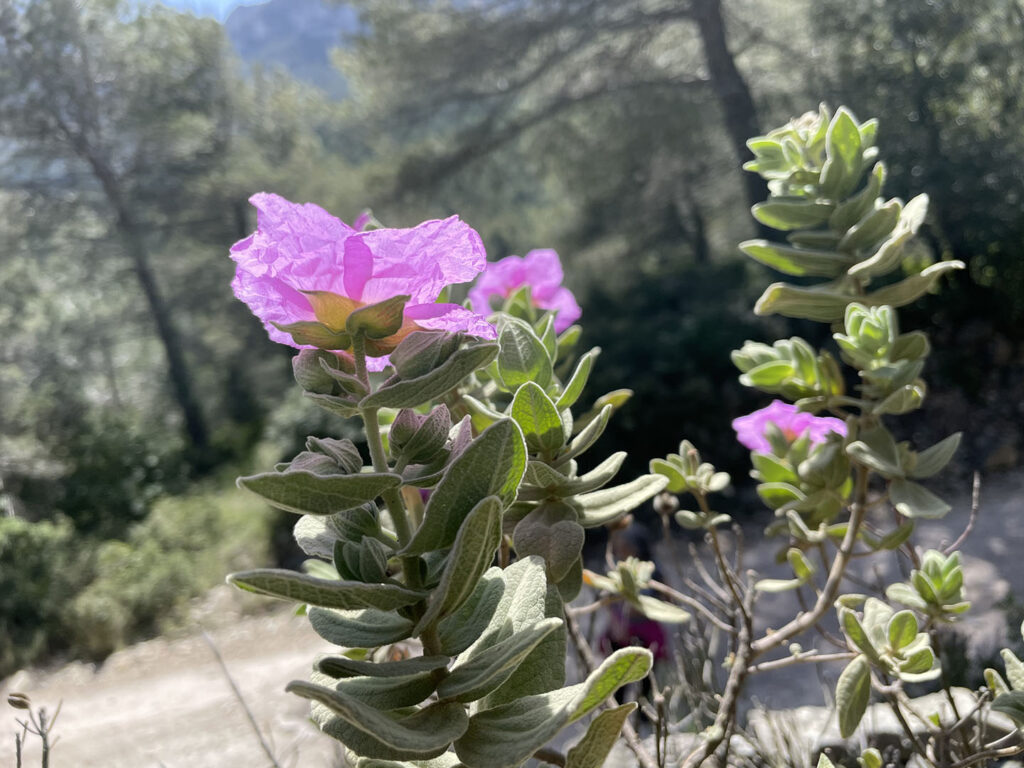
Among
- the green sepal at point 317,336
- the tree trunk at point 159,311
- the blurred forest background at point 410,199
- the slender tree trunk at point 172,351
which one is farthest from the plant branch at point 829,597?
the slender tree trunk at point 172,351

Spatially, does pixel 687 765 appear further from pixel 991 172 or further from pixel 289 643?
pixel 991 172

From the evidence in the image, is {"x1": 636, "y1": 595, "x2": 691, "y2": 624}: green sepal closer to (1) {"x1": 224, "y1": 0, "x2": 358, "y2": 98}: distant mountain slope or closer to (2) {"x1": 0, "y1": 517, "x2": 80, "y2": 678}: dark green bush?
(2) {"x1": 0, "y1": 517, "x2": 80, "y2": 678}: dark green bush

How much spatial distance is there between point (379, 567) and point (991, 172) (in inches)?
257

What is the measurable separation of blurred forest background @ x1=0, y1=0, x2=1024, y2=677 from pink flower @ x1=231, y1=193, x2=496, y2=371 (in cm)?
486

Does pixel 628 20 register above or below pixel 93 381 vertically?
above

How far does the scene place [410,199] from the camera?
6582 mm

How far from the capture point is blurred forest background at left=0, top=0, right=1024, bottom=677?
17.9 ft

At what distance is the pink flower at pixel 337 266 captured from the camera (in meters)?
0.41

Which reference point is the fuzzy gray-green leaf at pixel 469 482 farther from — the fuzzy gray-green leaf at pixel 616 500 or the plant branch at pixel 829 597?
the plant branch at pixel 829 597

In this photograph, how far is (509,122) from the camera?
6.92 meters

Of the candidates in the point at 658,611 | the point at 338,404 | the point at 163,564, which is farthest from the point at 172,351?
the point at 338,404

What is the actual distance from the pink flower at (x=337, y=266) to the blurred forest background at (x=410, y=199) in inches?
191

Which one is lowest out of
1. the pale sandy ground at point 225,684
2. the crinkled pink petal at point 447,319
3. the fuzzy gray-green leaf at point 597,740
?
the pale sandy ground at point 225,684

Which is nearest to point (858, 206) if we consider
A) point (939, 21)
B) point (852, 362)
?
point (852, 362)
